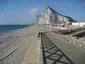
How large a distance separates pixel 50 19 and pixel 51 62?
142m

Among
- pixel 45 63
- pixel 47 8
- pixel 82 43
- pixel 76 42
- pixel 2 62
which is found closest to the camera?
pixel 45 63

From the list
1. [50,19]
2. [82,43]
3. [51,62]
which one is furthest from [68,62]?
[50,19]

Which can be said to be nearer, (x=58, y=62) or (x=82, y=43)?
(x=58, y=62)

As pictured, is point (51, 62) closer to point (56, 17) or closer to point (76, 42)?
point (76, 42)

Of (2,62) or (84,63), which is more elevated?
(84,63)

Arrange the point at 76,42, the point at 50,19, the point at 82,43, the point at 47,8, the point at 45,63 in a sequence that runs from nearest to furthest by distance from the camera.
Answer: the point at 45,63 < the point at 82,43 < the point at 76,42 < the point at 50,19 < the point at 47,8

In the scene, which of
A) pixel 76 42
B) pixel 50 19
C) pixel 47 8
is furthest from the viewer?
pixel 47 8

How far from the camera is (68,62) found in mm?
7762

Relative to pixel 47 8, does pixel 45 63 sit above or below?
below

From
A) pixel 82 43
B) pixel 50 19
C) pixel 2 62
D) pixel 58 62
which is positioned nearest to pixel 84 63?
pixel 58 62

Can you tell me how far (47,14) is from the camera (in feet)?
508

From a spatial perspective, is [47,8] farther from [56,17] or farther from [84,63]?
[84,63]

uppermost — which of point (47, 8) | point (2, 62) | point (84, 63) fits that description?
point (47, 8)

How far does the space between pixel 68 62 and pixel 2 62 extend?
1031 cm
